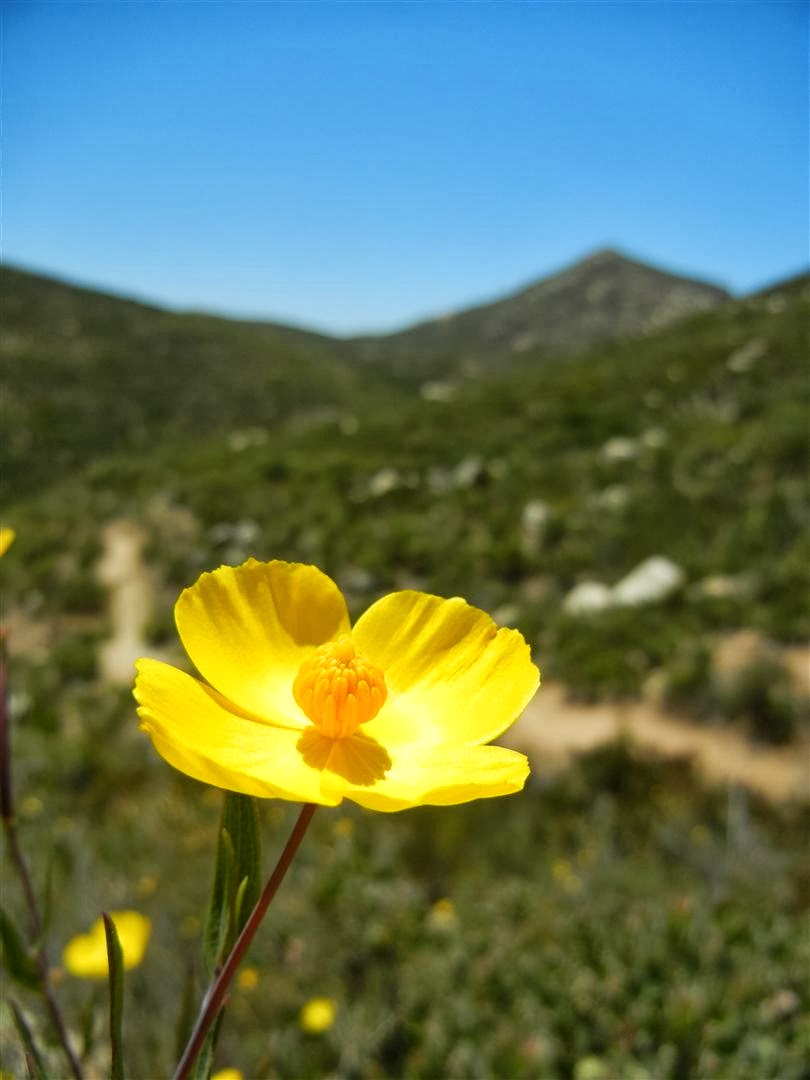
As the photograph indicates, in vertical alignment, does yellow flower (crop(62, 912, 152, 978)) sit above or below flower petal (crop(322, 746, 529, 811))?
below

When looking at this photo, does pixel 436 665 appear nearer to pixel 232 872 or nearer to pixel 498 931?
pixel 232 872

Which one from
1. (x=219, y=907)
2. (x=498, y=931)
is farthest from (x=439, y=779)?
(x=498, y=931)

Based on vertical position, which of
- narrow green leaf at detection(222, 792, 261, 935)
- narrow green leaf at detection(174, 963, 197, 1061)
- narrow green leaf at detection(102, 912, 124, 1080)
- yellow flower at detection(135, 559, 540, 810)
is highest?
yellow flower at detection(135, 559, 540, 810)

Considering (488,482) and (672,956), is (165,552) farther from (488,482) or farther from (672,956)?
(672,956)

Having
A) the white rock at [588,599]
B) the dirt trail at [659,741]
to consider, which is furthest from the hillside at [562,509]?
the dirt trail at [659,741]

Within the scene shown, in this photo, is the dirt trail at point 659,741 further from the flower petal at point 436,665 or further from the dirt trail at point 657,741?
the flower petal at point 436,665

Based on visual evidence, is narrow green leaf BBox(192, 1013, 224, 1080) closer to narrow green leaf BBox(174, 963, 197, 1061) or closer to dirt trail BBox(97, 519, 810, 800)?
narrow green leaf BBox(174, 963, 197, 1061)

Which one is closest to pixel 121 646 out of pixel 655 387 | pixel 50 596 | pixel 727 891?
pixel 50 596

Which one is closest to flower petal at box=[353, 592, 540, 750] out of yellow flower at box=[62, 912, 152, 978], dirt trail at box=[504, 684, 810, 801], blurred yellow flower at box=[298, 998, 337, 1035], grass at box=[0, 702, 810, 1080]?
grass at box=[0, 702, 810, 1080]
